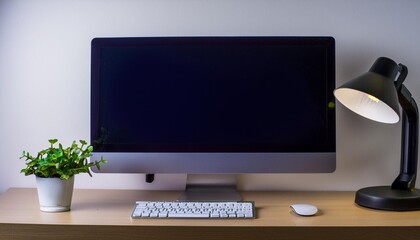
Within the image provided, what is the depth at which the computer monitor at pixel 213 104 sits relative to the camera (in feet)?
5.37

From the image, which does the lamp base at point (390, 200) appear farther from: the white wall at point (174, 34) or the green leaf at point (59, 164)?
the green leaf at point (59, 164)

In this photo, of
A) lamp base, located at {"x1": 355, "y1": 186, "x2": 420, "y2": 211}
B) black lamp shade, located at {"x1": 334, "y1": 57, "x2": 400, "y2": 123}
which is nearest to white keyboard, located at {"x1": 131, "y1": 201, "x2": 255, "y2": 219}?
lamp base, located at {"x1": 355, "y1": 186, "x2": 420, "y2": 211}

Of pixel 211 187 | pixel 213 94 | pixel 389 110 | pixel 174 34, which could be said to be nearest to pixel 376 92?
pixel 389 110

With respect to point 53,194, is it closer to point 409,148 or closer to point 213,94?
point 213,94

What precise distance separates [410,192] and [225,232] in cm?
60

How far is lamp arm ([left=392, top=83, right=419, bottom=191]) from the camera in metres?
1.60

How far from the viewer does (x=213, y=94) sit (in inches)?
65.4

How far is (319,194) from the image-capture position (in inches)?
69.4

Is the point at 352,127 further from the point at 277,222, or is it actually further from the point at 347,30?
the point at 277,222

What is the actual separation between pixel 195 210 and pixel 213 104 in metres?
0.37

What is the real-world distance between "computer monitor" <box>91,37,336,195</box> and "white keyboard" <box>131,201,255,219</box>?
18cm

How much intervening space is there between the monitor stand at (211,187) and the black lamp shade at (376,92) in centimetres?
44

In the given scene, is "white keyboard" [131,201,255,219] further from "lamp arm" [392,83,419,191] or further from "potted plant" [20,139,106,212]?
"lamp arm" [392,83,419,191]

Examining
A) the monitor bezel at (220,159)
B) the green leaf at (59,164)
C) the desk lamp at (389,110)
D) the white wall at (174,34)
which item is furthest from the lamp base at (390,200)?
the green leaf at (59,164)
